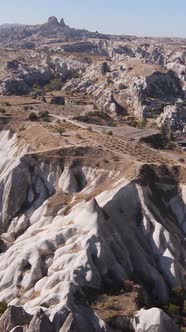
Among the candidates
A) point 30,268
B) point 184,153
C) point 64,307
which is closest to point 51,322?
point 64,307

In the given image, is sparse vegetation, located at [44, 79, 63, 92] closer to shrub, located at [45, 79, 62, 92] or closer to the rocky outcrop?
shrub, located at [45, 79, 62, 92]

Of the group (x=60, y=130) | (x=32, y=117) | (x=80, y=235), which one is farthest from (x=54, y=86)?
(x=80, y=235)

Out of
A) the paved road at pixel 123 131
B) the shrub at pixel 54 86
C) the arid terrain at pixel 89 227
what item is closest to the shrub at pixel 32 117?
the arid terrain at pixel 89 227

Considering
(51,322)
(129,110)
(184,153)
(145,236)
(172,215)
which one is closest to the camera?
(51,322)

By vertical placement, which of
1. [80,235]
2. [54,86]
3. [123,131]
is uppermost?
A: [123,131]

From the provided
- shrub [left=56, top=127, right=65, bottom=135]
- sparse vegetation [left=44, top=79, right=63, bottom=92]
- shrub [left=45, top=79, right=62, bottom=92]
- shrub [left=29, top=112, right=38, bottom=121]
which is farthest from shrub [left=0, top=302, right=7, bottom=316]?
shrub [left=45, top=79, right=62, bottom=92]

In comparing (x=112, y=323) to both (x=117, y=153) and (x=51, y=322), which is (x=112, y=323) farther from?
(x=117, y=153)

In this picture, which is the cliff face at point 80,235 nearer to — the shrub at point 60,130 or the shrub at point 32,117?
the shrub at point 60,130

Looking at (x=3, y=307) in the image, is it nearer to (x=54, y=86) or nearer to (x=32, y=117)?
(x=32, y=117)
